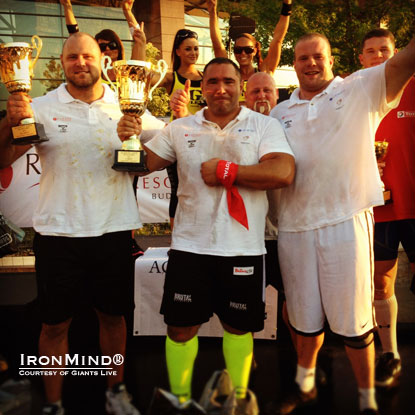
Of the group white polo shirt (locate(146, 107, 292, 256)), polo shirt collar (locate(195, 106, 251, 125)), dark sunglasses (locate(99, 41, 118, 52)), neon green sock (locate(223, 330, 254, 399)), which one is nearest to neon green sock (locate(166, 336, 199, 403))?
neon green sock (locate(223, 330, 254, 399))

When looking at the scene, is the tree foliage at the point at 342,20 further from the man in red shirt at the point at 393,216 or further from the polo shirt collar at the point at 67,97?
the polo shirt collar at the point at 67,97

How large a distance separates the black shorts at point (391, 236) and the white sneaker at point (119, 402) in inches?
81.4

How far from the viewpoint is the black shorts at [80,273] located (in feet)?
9.29

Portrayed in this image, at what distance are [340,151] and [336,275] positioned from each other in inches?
29.2

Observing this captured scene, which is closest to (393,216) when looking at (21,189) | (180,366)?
(180,366)

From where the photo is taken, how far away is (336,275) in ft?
9.09

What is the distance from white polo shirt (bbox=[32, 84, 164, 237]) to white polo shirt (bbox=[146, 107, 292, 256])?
449mm

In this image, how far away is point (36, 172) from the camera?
5.60m

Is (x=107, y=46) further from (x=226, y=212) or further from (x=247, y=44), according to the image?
(x=226, y=212)

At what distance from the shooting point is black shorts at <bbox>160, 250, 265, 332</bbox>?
2717 millimetres

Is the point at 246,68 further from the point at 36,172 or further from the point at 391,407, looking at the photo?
the point at 391,407

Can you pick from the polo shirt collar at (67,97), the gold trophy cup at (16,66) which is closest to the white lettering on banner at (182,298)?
the gold trophy cup at (16,66)

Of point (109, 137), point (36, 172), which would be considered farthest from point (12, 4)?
point (109, 137)

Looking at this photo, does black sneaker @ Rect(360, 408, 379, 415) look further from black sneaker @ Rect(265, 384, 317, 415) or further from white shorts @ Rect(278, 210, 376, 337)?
white shorts @ Rect(278, 210, 376, 337)
